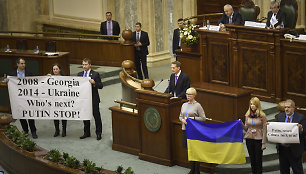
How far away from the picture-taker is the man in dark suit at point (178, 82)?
36.7 ft

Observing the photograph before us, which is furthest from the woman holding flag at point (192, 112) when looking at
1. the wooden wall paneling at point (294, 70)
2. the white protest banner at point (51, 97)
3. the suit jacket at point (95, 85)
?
the wooden wall paneling at point (294, 70)

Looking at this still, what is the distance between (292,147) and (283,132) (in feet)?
0.93

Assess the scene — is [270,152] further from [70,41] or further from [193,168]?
[70,41]

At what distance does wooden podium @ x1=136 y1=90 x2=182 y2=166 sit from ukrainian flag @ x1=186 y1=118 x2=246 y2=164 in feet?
2.32

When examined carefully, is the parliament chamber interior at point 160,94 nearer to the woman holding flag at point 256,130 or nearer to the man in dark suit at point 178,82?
the man in dark suit at point 178,82

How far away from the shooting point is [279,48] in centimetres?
1255

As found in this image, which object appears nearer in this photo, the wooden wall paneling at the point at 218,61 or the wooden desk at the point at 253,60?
the wooden desk at the point at 253,60

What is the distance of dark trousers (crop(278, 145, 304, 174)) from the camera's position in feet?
31.7

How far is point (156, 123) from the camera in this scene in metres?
11.1

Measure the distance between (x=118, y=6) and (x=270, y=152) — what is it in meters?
9.61

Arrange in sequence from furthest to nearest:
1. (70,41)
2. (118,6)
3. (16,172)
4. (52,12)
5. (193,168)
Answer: (52,12) → (118,6) → (70,41) → (16,172) → (193,168)

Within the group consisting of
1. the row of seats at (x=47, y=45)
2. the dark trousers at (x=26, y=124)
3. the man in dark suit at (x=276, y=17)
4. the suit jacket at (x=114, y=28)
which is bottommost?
the dark trousers at (x=26, y=124)

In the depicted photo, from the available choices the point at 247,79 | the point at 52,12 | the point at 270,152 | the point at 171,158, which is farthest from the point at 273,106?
the point at 52,12

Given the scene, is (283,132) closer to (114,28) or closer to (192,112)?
(192,112)
